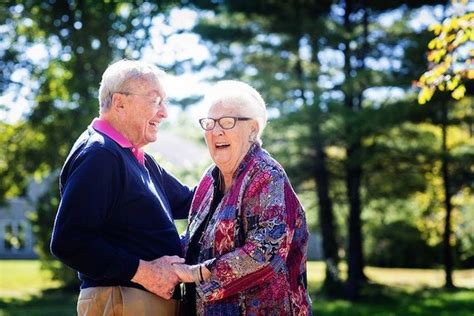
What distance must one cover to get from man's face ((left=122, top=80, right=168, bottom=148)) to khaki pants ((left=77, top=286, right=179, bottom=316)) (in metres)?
0.64

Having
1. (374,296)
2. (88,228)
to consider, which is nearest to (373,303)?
(374,296)

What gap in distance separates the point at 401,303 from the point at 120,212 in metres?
12.1

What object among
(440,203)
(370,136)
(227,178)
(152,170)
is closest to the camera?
(227,178)

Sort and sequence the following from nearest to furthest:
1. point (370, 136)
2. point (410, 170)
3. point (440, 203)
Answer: point (370, 136) < point (410, 170) < point (440, 203)

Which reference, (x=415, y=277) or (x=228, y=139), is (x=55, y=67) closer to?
(x=415, y=277)

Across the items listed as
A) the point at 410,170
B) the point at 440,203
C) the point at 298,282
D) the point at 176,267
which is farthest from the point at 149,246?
the point at 440,203

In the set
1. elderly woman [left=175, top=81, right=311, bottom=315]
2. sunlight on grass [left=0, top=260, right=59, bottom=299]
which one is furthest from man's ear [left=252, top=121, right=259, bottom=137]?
sunlight on grass [left=0, top=260, right=59, bottom=299]

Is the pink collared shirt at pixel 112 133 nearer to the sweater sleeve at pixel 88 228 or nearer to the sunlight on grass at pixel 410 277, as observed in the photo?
the sweater sleeve at pixel 88 228

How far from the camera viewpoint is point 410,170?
1634 cm

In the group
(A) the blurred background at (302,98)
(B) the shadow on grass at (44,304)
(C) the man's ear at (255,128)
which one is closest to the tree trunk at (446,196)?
(A) the blurred background at (302,98)

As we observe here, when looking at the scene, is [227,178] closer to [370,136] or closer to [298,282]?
[298,282]

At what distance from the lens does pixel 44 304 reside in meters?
17.0

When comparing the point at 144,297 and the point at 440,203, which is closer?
the point at 144,297

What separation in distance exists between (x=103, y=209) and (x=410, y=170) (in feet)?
46.8
